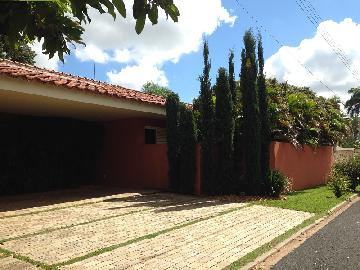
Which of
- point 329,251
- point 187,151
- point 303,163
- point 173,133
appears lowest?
point 329,251

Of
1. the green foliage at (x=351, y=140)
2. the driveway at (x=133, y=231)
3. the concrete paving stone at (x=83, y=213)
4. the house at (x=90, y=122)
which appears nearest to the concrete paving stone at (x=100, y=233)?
the driveway at (x=133, y=231)

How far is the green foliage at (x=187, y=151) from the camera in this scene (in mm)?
12344

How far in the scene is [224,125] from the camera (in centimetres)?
1206

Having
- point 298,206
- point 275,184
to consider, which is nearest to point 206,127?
point 275,184

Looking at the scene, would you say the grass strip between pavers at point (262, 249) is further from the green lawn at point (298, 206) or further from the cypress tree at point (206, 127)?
the cypress tree at point (206, 127)

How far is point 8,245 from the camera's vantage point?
236 inches

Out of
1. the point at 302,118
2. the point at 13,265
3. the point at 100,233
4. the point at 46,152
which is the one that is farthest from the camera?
the point at 302,118

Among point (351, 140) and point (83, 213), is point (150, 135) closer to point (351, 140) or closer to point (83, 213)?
point (83, 213)

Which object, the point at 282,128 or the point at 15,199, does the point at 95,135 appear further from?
the point at 282,128

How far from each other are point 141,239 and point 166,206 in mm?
3651

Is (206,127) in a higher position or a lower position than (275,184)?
higher

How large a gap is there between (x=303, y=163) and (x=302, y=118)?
1985 millimetres

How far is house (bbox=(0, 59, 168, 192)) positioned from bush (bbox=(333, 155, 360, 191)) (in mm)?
7481

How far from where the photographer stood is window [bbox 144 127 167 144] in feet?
50.2
